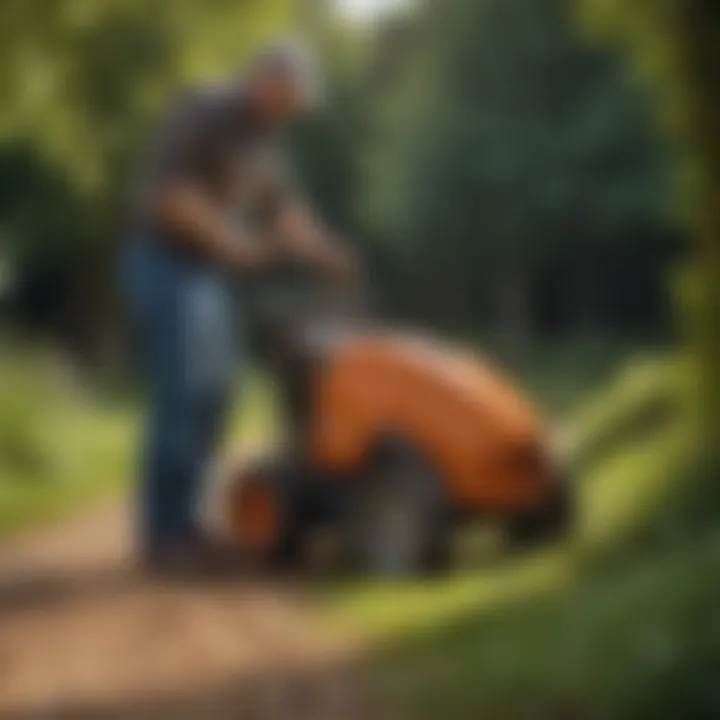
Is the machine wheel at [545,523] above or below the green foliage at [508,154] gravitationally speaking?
below

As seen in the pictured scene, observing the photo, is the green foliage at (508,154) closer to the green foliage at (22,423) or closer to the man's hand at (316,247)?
the man's hand at (316,247)

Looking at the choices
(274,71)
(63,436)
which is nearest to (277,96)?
(274,71)

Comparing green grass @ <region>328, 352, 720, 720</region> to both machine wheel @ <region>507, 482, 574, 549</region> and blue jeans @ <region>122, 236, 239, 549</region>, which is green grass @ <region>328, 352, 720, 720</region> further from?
blue jeans @ <region>122, 236, 239, 549</region>

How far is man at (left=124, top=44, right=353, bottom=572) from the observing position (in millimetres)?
1664

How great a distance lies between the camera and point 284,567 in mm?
1703

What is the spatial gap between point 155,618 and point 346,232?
41 cm

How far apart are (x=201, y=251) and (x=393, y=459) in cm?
27

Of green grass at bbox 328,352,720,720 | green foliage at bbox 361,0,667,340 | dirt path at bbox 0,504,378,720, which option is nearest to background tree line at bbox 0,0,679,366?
green foliage at bbox 361,0,667,340

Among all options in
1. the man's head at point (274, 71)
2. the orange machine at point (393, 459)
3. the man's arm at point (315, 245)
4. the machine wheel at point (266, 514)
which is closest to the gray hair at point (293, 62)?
the man's head at point (274, 71)

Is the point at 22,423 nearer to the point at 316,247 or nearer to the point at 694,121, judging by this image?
the point at 316,247

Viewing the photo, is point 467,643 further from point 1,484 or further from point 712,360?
point 1,484

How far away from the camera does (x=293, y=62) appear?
5.47 feet

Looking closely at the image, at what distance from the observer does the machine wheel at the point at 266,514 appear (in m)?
1.68

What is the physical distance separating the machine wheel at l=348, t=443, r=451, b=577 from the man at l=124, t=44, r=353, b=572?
5.9 inches
